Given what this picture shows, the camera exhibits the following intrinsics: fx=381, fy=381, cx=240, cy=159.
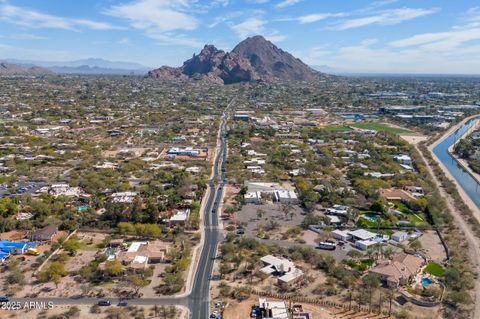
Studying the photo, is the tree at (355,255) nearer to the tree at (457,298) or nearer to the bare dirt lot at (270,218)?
the bare dirt lot at (270,218)

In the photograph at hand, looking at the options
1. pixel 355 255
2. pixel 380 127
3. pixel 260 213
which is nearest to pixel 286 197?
pixel 260 213

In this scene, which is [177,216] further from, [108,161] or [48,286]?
[108,161]

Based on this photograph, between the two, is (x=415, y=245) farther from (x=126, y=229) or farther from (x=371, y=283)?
(x=126, y=229)

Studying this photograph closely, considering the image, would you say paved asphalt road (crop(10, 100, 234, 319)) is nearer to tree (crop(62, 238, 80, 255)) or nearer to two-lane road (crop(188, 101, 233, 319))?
two-lane road (crop(188, 101, 233, 319))

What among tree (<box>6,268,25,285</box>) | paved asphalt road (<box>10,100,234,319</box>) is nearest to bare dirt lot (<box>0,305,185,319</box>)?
paved asphalt road (<box>10,100,234,319</box>)

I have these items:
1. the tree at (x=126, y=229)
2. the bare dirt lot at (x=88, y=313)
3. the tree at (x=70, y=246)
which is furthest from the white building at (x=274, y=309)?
the tree at (x=70, y=246)

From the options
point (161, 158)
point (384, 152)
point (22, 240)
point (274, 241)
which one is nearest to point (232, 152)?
point (161, 158)
